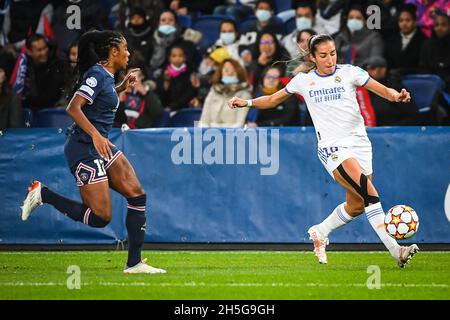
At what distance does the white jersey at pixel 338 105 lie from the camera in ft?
35.1

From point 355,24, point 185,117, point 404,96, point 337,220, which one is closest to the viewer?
point 404,96

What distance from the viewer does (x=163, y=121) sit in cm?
1623

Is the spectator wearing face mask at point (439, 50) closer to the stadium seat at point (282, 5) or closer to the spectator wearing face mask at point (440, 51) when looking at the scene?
the spectator wearing face mask at point (440, 51)

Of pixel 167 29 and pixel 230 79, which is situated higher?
pixel 167 29

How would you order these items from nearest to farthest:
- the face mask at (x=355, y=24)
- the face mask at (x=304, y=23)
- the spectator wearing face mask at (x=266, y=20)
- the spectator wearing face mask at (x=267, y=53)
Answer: the spectator wearing face mask at (x=267, y=53) < the face mask at (x=355, y=24) < the face mask at (x=304, y=23) < the spectator wearing face mask at (x=266, y=20)

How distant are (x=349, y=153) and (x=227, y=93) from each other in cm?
507

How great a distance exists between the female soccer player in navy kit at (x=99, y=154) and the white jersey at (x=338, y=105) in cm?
207

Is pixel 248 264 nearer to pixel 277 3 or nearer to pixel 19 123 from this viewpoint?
pixel 19 123

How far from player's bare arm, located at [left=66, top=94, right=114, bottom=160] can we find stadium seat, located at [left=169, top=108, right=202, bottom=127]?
647cm

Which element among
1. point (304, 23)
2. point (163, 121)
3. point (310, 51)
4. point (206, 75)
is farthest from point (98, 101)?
point (304, 23)

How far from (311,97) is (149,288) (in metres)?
3.03

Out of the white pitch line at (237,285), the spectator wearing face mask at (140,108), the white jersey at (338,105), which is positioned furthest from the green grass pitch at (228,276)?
the spectator wearing face mask at (140,108)

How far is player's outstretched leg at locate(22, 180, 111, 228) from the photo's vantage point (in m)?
10.0

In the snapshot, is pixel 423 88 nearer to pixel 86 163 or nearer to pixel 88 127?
pixel 86 163
